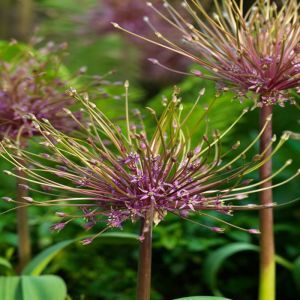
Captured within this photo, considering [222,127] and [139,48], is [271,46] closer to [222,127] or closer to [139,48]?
[222,127]

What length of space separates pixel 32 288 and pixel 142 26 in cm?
122

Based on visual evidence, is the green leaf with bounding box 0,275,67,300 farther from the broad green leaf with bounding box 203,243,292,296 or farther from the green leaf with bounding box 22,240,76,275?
the broad green leaf with bounding box 203,243,292,296

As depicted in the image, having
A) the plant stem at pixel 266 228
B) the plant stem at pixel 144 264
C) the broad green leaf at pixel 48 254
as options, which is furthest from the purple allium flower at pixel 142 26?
the plant stem at pixel 144 264

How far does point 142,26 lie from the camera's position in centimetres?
206

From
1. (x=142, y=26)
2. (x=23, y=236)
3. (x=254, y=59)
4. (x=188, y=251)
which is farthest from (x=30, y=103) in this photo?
(x=142, y=26)

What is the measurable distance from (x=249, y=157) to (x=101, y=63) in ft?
1.81

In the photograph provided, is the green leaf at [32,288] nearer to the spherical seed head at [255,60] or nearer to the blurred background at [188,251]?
the blurred background at [188,251]

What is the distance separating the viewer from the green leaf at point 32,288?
963mm

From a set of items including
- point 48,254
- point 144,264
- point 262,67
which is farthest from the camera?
point 48,254

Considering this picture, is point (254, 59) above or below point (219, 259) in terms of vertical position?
above

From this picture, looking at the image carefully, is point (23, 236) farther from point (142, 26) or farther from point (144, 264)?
point (142, 26)

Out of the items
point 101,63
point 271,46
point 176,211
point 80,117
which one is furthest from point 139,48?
point 176,211

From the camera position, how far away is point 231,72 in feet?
3.08

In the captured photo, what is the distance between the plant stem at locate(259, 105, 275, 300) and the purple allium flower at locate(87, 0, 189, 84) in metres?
1.05
